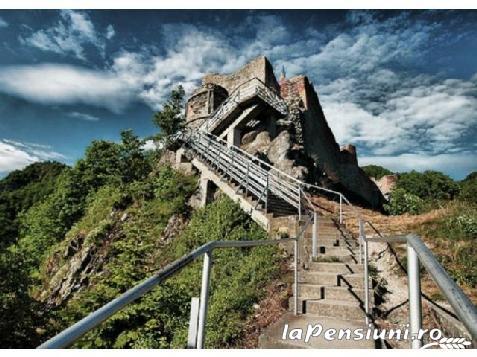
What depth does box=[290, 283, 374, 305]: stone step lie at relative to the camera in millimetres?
5254

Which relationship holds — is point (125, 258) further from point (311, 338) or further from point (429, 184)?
point (429, 184)

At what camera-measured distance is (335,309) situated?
4855mm

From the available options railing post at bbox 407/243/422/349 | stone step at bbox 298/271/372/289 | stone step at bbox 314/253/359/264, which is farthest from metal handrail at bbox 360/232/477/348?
stone step at bbox 314/253/359/264

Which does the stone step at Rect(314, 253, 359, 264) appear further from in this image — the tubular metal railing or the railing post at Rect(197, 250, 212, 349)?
the tubular metal railing

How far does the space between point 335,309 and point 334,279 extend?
90 centimetres

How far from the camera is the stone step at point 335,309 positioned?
15.5 ft

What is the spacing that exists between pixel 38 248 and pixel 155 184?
8.08 m

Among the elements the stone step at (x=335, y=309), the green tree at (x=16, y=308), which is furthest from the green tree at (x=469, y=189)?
the green tree at (x=16, y=308)

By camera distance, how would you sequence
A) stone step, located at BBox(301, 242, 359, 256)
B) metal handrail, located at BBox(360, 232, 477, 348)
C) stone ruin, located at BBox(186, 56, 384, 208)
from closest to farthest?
metal handrail, located at BBox(360, 232, 477, 348), stone step, located at BBox(301, 242, 359, 256), stone ruin, located at BBox(186, 56, 384, 208)

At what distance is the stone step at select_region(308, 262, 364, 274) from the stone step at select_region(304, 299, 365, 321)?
1.04 metres

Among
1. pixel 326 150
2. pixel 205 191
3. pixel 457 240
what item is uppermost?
pixel 326 150

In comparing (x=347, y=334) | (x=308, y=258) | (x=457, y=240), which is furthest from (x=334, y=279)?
(x=457, y=240)

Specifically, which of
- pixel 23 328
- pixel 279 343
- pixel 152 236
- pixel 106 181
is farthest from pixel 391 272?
pixel 106 181

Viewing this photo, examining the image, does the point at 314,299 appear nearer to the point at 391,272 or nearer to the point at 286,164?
the point at 391,272
